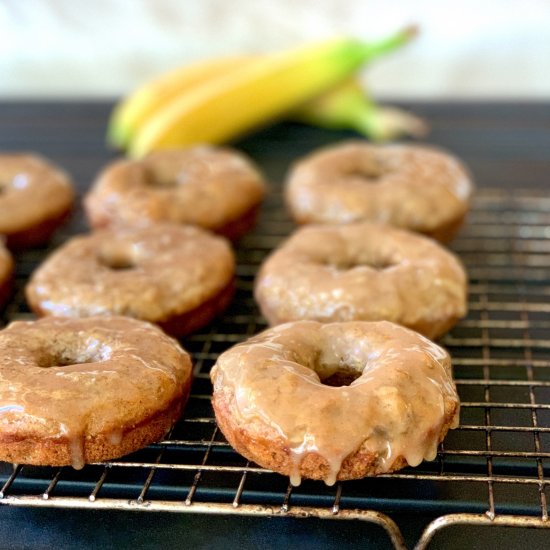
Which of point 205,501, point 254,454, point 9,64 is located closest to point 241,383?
point 254,454

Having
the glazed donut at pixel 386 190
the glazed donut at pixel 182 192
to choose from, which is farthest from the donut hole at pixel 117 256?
the glazed donut at pixel 386 190

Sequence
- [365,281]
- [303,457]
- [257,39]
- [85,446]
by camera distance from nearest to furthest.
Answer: [303,457], [85,446], [365,281], [257,39]

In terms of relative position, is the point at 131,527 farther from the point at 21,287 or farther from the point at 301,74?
the point at 301,74

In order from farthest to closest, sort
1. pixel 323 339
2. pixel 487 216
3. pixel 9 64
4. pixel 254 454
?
pixel 9 64 → pixel 487 216 → pixel 323 339 → pixel 254 454

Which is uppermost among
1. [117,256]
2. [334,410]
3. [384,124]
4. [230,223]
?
[334,410]

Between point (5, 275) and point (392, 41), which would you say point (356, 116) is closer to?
point (392, 41)

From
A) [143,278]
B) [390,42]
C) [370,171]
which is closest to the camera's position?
[143,278]

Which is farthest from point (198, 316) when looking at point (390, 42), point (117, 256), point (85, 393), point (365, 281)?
point (390, 42)

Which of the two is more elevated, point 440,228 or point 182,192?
point 182,192
